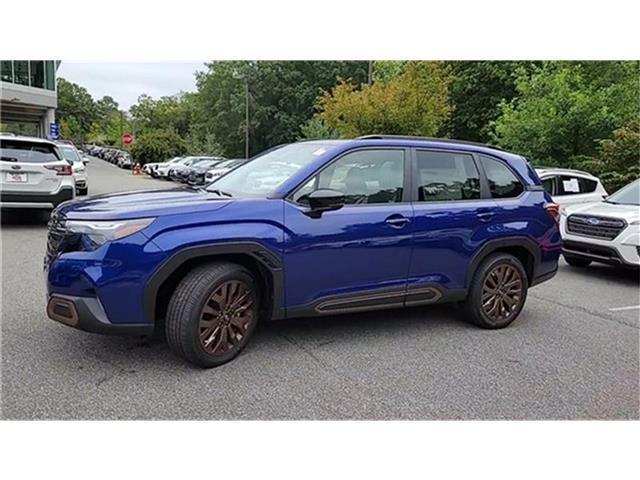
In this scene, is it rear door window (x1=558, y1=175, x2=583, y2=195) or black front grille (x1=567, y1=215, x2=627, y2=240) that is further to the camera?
rear door window (x1=558, y1=175, x2=583, y2=195)

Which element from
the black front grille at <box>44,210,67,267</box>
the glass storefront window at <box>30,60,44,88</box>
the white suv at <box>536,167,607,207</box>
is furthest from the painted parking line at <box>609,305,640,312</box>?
the glass storefront window at <box>30,60,44,88</box>

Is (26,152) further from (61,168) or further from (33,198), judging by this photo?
(33,198)

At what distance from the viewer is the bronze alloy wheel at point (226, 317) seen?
376 centimetres

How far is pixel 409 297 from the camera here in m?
4.66

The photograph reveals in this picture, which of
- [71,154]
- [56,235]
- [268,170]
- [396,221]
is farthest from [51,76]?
[396,221]

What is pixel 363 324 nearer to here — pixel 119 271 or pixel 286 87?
pixel 119 271

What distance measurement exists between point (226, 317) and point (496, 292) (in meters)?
2.59

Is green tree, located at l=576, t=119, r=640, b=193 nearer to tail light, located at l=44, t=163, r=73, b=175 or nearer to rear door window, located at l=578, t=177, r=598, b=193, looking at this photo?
rear door window, located at l=578, t=177, r=598, b=193

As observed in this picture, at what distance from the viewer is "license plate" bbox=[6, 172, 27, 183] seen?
900cm

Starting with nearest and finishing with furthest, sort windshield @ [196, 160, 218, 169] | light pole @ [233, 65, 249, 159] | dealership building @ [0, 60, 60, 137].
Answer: windshield @ [196, 160, 218, 169], dealership building @ [0, 60, 60, 137], light pole @ [233, 65, 249, 159]

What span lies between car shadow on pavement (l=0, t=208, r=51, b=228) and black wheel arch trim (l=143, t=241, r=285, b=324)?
741 cm

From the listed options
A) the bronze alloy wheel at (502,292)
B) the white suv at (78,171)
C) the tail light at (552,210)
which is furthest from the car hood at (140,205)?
the white suv at (78,171)

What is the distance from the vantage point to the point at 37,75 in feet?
107

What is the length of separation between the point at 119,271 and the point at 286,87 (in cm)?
4174
